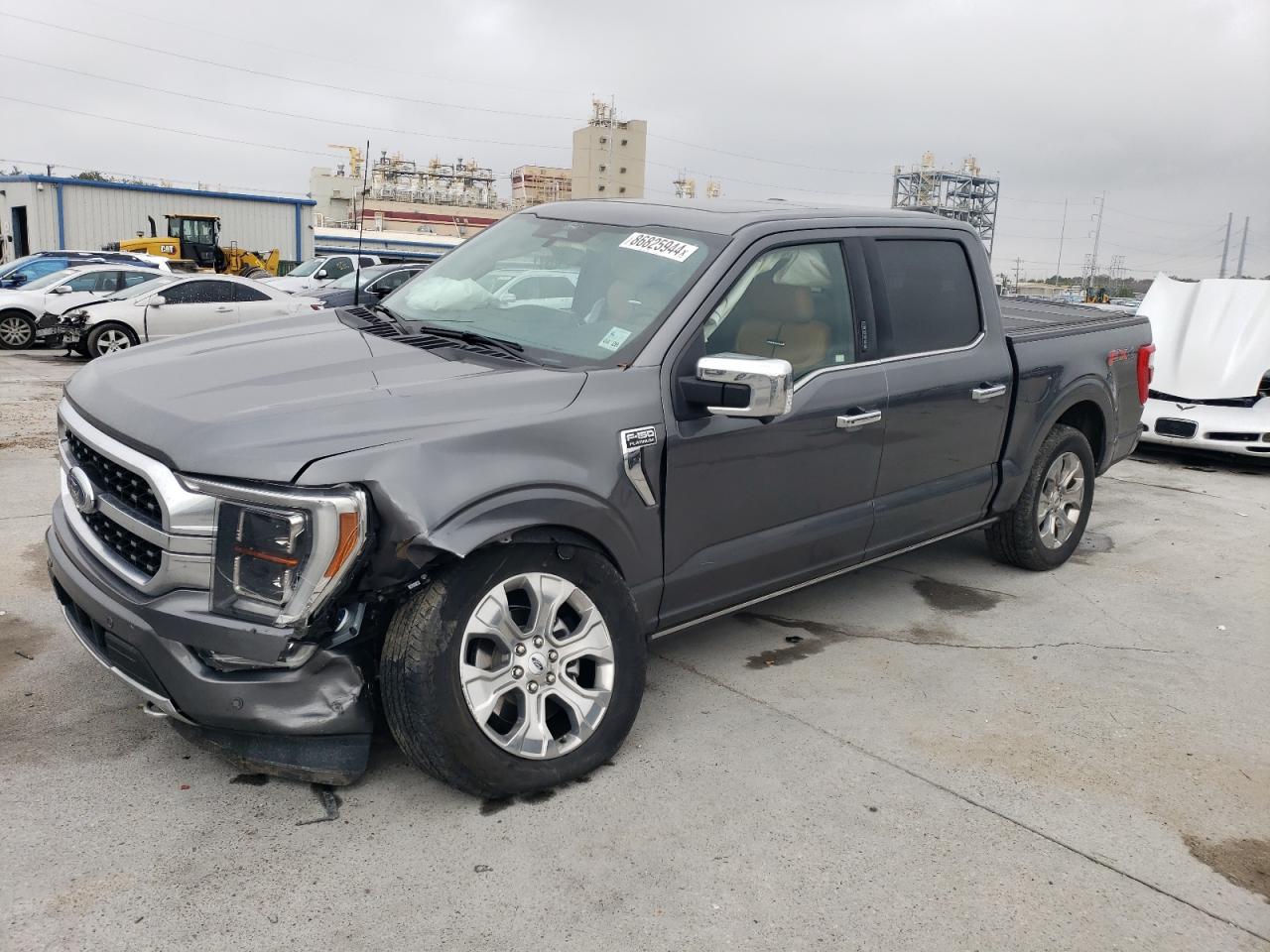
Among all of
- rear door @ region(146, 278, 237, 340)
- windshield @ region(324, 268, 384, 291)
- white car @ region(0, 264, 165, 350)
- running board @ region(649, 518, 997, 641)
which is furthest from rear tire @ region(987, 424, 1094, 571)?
white car @ region(0, 264, 165, 350)

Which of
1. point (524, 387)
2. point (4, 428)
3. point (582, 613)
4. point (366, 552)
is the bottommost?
point (4, 428)

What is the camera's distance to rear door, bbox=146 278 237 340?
1473 cm

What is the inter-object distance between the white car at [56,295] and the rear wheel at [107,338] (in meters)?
1.88

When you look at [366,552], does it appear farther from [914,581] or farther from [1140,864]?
[914,581]

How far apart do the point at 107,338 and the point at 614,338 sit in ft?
43.6

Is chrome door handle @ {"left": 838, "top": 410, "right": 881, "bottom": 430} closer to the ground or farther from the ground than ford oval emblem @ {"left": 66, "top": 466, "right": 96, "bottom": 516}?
farther from the ground

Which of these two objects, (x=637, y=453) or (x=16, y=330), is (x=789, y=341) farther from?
(x=16, y=330)

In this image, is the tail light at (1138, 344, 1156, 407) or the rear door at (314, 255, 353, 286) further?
the rear door at (314, 255, 353, 286)

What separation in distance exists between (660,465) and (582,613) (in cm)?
57

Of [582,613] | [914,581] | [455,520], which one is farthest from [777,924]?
[914,581]

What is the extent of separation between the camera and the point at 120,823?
2.95m

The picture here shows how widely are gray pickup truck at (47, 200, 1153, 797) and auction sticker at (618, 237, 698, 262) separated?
0.03 feet

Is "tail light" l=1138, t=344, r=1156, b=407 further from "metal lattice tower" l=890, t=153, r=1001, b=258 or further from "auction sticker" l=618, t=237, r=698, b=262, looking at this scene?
"metal lattice tower" l=890, t=153, r=1001, b=258

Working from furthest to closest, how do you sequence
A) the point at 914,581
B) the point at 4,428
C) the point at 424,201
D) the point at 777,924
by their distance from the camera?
the point at 424,201
the point at 4,428
the point at 914,581
the point at 777,924
